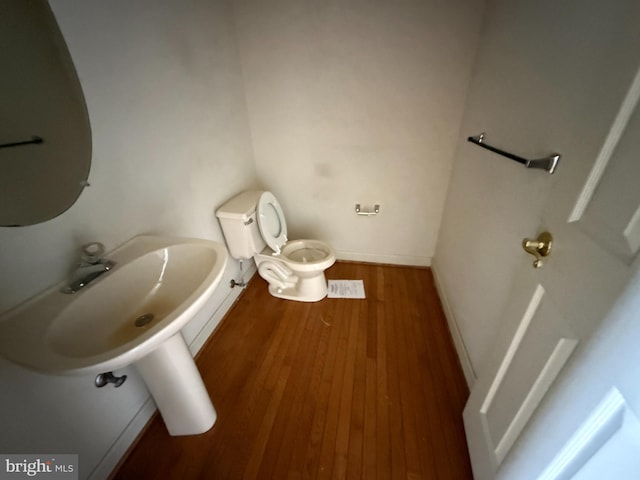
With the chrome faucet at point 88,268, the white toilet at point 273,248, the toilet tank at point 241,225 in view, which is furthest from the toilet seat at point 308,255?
the chrome faucet at point 88,268

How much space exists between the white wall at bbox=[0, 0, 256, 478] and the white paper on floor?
900mm

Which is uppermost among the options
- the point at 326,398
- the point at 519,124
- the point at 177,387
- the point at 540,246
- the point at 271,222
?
the point at 519,124

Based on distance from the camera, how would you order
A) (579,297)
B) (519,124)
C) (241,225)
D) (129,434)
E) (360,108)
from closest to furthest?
(579,297), (519,124), (129,434), (241,225), (360,108)

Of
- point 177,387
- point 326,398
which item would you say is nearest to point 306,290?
point 326,398

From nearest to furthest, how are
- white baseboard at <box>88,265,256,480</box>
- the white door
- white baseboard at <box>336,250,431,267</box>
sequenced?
the white door < white baseboard at <box>88,265,256,480</box> < white baseboard at <box>336,250,431,267</box>

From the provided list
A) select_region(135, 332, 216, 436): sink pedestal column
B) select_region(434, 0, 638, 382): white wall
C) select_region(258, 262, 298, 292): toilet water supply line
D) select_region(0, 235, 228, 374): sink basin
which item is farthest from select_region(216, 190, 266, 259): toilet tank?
select_region(434, 0, 638, 382): white wall

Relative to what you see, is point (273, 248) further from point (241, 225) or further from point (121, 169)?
Answer: point (121, 169)

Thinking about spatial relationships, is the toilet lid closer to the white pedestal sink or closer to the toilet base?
the toilet base

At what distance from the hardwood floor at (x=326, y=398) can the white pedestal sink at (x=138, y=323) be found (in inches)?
6.0

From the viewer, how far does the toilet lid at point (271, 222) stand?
172cm

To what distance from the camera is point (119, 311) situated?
34.3 inches

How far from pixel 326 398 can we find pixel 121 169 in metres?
1.35

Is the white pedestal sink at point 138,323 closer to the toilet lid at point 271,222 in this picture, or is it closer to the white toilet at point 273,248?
the white toilet at point 273,248

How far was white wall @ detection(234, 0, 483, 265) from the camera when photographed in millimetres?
1521
